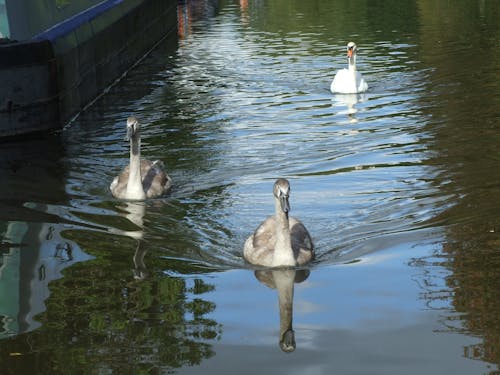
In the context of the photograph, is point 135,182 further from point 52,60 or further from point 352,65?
point 352,65

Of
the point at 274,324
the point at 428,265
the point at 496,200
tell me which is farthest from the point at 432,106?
the point at 274,324

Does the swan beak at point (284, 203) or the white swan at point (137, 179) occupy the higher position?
the swan beak at point (284, 203)

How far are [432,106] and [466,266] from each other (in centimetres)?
1048

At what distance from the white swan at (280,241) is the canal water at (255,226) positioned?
0.58ft

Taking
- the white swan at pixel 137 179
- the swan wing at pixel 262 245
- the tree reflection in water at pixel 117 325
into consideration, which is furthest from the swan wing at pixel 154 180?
the swan wing at pixel 262 245

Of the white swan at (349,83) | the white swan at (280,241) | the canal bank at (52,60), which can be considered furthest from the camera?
the white swan at (349,83)

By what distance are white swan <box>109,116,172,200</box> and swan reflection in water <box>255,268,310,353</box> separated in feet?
12.1

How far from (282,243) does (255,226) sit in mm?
2236

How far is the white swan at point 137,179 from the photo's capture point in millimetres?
14883

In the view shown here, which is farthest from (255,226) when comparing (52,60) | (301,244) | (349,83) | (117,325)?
(349,83)

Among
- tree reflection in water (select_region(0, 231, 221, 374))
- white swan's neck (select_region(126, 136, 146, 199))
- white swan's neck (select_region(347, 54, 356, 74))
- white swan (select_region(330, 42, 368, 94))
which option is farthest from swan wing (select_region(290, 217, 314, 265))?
white swan's neck (select_region(347, 54, 356, 74))

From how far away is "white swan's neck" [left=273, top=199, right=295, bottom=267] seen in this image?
11.4 metres

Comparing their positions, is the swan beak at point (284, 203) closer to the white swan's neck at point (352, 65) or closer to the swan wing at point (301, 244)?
the swan wing at point (301, 244)

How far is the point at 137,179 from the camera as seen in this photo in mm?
14859
